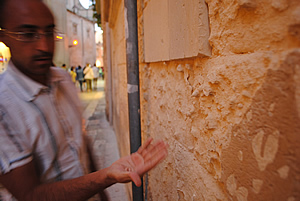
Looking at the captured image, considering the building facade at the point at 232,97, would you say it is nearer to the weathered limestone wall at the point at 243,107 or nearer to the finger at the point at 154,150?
the weathered limestone wall at the point at 243,107

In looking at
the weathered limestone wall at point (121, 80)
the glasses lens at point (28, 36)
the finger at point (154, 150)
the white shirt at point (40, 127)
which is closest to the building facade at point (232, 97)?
the finger at point (154, 150)

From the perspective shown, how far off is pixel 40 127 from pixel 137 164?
0.49 meters

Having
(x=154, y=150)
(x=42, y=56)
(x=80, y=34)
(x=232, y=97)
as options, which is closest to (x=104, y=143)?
(x=42, y=56)

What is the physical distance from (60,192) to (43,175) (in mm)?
206

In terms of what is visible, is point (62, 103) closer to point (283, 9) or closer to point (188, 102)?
point (188, 102)

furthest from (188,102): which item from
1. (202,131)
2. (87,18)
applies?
(87,18)

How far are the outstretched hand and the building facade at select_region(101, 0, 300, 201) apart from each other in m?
0.19

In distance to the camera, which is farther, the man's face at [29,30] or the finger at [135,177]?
the man's face at [29,30]

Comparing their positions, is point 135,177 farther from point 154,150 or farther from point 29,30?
point 29,30

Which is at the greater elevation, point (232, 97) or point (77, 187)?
point (232, 97)

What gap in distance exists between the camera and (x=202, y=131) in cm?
108

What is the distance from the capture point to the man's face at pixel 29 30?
1194 millimetres

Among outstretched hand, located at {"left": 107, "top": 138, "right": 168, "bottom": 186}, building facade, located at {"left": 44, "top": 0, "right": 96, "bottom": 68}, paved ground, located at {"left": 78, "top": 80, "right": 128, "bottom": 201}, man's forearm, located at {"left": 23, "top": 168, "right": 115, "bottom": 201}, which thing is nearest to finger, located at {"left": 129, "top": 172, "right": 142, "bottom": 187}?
outstretched hand, located at {"left": 107, "top": 138, "right": 168, "bottom": 186}

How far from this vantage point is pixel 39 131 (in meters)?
1.12
